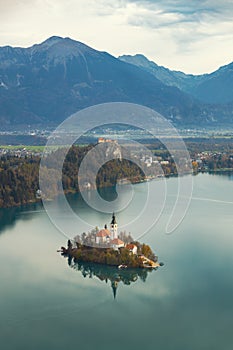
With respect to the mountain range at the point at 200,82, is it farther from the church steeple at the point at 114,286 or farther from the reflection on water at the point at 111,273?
the church steeple at the point at 114,286

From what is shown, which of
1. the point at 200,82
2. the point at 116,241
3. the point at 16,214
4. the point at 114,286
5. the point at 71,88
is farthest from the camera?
the point at 200,82

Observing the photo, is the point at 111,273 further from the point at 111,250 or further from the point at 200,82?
the point at 200,82

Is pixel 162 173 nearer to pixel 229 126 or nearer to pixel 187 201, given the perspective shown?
pixel 187 201

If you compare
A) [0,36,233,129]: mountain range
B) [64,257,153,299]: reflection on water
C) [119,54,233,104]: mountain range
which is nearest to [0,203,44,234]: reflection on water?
[64,257,153,299]: reflection on water

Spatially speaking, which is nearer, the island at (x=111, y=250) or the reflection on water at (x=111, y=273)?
the reflection on water at (x=111, y=273)

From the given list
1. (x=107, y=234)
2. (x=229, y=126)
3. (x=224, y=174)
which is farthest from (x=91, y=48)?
(x=107, y=234)

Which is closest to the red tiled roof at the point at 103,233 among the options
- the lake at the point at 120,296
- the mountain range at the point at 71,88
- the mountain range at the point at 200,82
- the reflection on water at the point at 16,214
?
the lake at the point at 120,296

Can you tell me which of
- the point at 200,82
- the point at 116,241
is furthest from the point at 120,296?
the point at 200,82

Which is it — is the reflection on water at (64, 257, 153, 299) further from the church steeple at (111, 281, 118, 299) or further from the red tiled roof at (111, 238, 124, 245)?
the red tiled roof at (111, 238, 124, 245)
